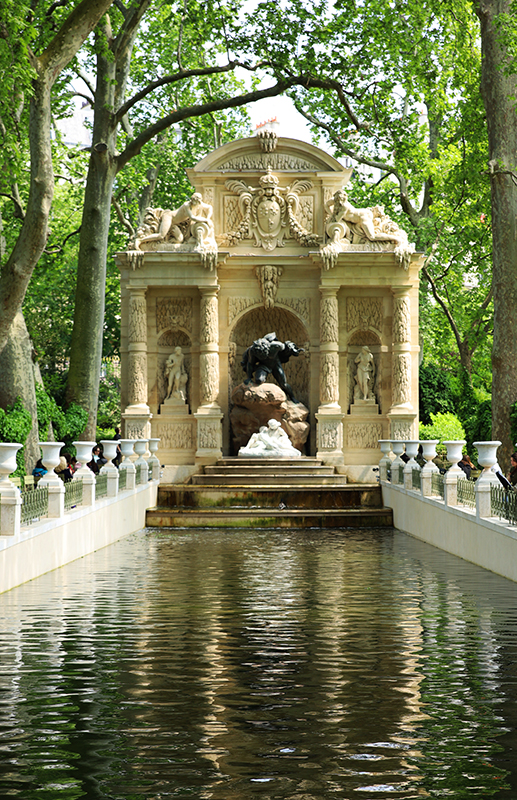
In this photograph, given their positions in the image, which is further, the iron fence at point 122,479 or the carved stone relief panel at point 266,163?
the carved stone relief panel at point 266,163

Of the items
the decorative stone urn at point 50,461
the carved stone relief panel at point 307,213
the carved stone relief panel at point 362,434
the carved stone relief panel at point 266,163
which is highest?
the carved stone relief panel at point 266,163

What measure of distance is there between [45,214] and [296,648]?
1250 centimetres

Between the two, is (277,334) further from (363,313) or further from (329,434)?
(329,434)

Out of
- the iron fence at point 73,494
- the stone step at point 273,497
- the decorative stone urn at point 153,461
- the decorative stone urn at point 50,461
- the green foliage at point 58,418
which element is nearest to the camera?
the decorative stone urn at point 50,461

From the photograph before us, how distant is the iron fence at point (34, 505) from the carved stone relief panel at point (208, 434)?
1264 centimetres

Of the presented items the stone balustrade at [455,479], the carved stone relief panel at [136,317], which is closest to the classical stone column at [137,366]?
the carved stone relief panel at [136,317]

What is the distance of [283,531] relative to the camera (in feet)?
65.7

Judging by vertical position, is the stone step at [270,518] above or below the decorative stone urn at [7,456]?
below

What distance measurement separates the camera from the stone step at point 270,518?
2084 centimetres

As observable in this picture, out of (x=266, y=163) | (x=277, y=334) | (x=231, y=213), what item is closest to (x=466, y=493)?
(x=277, y=334)

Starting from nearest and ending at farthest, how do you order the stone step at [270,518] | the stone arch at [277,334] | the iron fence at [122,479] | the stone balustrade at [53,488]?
1. the stone balustrade at [53,488]
2. the iron fence at [122,479]
3. the stone step at [270,518]
4. the stone arch at [277,334]

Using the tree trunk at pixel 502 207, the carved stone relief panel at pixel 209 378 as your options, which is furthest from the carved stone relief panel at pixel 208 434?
the tree trunk at pixel 502 207

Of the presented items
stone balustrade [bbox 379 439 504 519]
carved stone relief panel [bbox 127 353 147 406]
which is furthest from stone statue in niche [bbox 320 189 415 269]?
stone balustrade [bbox 379 439 504 519]

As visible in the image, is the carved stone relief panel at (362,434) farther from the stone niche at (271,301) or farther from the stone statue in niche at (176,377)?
the stone statue in niche at (176,377)
